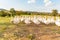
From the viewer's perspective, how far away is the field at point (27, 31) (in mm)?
1301

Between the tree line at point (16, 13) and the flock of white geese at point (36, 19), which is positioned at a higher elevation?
the tree line at point (16, 13)

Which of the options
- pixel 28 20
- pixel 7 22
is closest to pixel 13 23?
pixel 7 22

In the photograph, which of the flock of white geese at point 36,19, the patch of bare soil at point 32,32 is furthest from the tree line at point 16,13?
the patch of bare soil at point 32,32

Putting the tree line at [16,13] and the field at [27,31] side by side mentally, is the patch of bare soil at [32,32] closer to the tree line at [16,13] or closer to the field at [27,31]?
the field at [27,31]

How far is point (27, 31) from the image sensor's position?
1.34m

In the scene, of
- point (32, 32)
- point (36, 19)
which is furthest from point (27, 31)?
point (36, 19)

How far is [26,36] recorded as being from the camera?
130 centimetres

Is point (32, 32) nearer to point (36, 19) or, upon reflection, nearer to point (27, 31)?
point (27, 31)

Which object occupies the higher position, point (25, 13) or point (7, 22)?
point (25, 13)

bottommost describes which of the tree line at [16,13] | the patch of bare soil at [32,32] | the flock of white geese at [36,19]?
the patch of bare soil at [32,32]

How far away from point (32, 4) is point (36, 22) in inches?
9.8

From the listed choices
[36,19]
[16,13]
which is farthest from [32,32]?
[16,13]

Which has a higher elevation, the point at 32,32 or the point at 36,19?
the point at 36,19

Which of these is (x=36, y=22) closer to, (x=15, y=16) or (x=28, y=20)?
(x=28, y=20)
